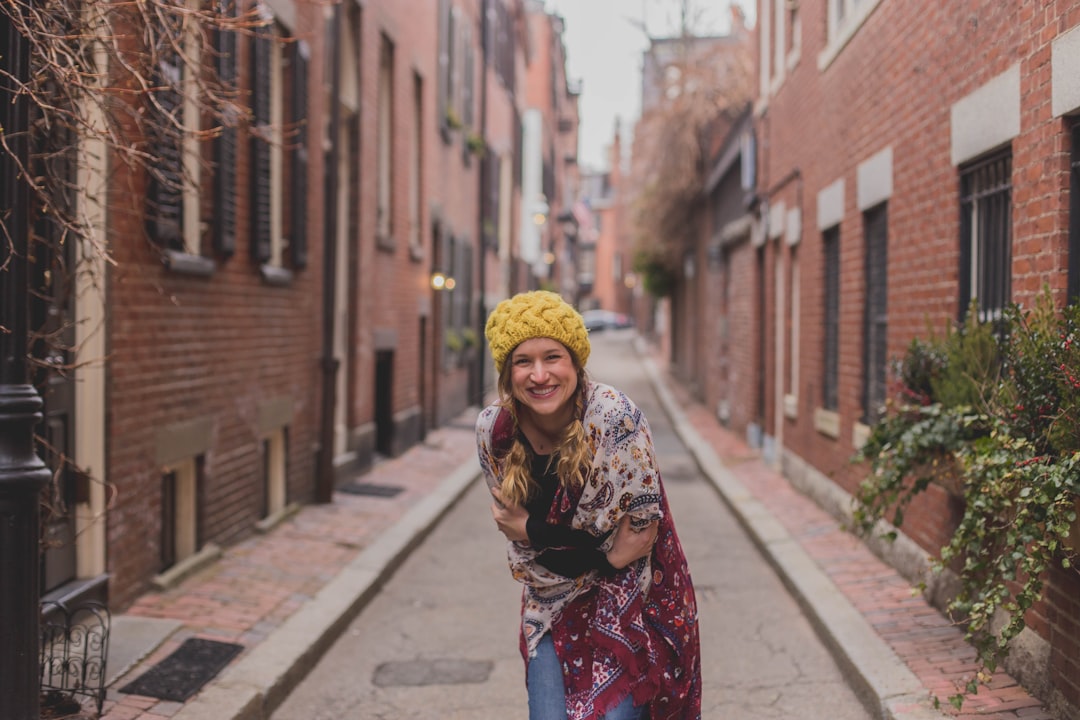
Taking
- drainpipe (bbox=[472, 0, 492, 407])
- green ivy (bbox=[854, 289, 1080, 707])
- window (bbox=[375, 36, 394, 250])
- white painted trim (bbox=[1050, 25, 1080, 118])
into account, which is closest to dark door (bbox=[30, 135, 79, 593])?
green ivy (bbox=[854, 289, 1080, 707])

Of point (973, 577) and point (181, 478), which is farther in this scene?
point (181, 478)

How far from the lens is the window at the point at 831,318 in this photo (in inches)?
404

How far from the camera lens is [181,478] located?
7664 mm

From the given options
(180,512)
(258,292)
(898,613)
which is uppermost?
(258,292)

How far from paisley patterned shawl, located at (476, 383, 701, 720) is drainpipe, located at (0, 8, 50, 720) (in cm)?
151

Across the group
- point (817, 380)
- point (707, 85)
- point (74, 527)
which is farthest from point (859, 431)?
point (707, 85)

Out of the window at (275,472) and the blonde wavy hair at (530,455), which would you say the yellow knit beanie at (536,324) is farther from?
the window at (275,472)

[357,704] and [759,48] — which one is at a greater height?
[759,48]

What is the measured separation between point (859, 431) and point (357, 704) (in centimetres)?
463

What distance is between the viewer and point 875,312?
8719 millimetres

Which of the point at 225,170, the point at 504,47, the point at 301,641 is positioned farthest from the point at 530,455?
the point at 504,47

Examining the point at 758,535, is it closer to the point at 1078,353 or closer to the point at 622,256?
the point at 1078,353

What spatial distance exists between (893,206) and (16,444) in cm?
604

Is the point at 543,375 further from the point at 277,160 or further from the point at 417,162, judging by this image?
the point at 417,162
